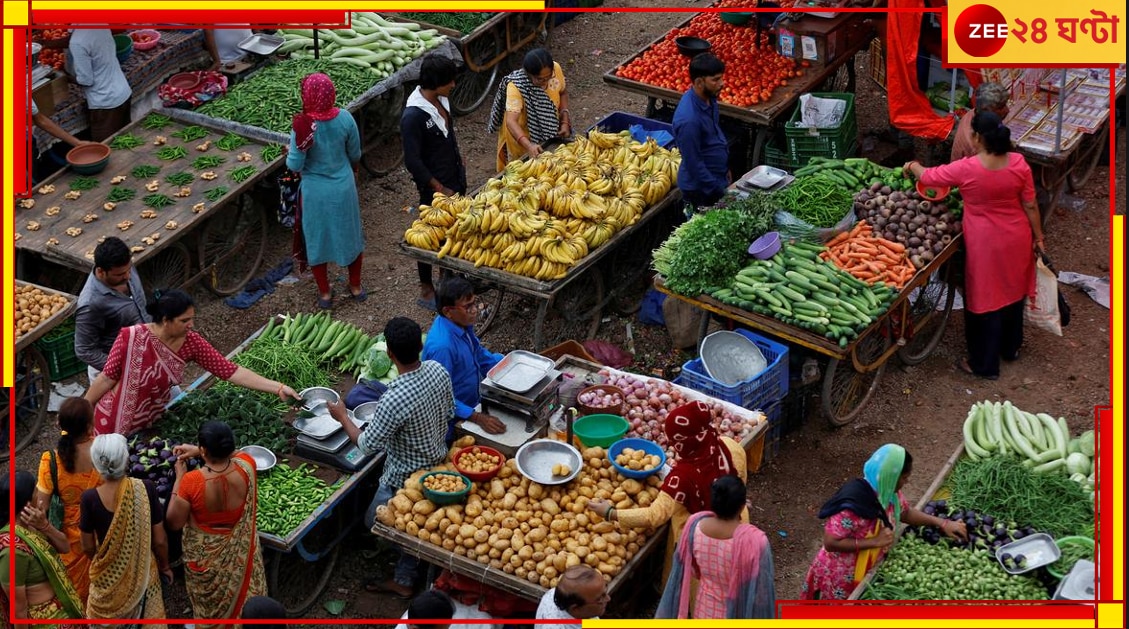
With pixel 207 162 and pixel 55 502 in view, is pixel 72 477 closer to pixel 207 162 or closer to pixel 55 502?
pixel 55 502

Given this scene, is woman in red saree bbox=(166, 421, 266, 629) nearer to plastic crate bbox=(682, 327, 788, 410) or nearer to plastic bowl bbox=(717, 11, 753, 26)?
plastic crate bbox=(682, 327, 788, 410)

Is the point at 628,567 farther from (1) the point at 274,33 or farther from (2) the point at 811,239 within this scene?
(1) the point at 274,33

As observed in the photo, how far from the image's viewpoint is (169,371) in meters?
7.32

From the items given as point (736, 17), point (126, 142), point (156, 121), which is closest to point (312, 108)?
point (126, 142)

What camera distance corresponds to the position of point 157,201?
975 cm

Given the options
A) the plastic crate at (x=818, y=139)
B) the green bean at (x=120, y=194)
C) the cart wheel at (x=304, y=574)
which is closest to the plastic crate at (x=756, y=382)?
the cart wheel at (x=304, y=574)

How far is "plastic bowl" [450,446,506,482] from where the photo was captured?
22.8 ft

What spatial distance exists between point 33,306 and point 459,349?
3.20 m

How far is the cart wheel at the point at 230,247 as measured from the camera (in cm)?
1004

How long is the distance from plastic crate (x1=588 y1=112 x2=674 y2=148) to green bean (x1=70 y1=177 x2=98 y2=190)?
375cm

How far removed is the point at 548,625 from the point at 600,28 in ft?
30.4

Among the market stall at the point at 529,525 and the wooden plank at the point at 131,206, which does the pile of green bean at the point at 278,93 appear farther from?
the market stall at the point at 529,525

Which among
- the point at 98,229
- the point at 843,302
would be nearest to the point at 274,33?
the point at 98,229

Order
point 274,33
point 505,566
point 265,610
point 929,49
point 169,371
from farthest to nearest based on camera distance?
point 274,33 < point 929,49 < point 169,371 < point 505,566 < point 265,610
